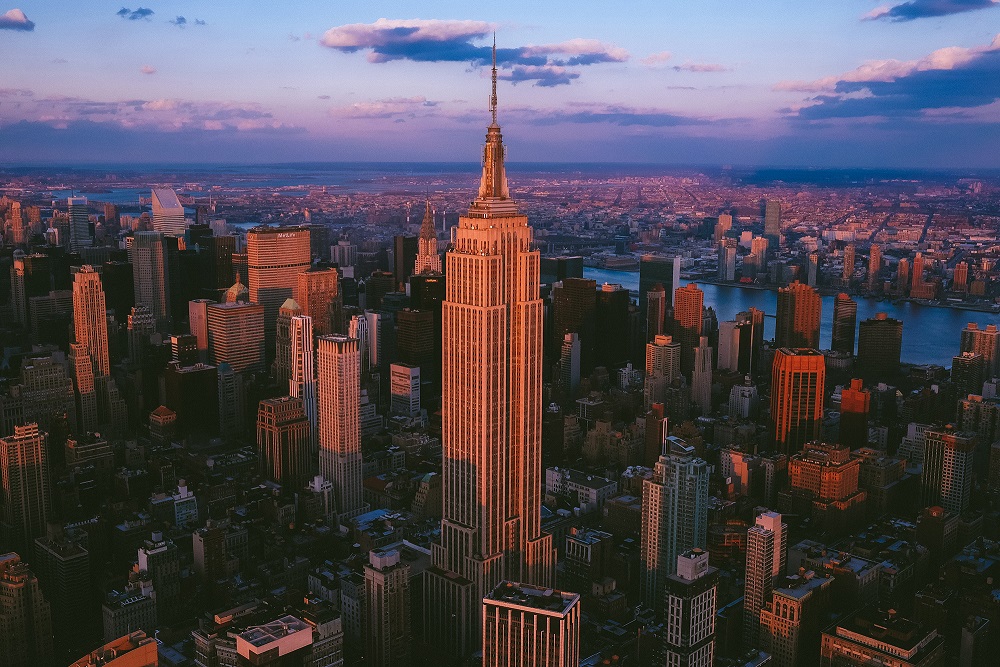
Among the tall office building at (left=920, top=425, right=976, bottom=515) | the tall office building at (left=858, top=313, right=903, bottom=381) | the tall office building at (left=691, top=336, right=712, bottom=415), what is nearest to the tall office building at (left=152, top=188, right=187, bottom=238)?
the tall office building at (left=691, top=336, right=712, bottom=415)

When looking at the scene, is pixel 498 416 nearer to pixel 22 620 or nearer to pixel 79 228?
pixel 22 620

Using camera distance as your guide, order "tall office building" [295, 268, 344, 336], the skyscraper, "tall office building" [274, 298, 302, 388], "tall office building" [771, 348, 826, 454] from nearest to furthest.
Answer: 1. "tall office building" [771, 348, 826, 454]
2. "tall office building" [274, 298, 302, 388]
3. the skyscraper
4. "tall office building" [295, 268, 344, 336]

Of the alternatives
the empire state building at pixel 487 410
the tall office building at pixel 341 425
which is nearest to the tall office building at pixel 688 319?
the tall office building at pixel 341 425

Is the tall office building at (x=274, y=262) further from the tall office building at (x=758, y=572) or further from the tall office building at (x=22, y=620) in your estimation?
the tall office building at (x=758, y=572)

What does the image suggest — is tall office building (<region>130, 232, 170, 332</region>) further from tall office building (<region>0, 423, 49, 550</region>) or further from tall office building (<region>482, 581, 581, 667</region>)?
tall office building (<region>482, 581, 581, 667</region>)

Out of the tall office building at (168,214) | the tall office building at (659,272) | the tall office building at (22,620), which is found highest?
the tall office building at (168,214)

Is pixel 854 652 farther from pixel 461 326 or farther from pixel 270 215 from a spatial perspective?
pixel 270 215
